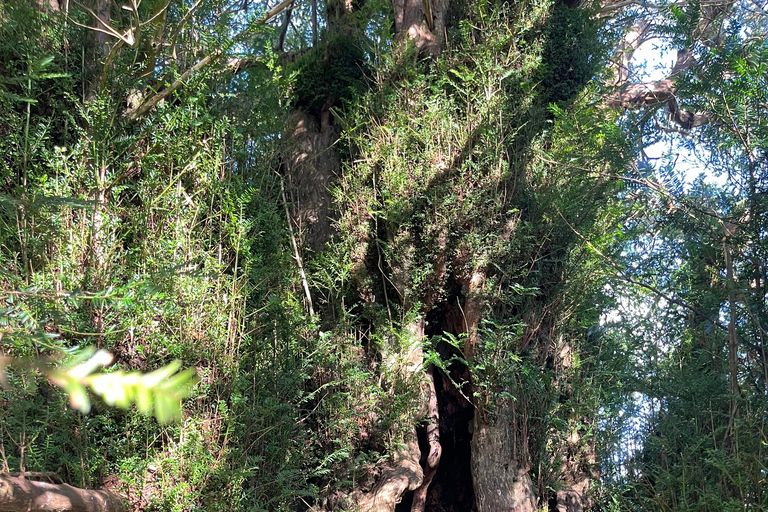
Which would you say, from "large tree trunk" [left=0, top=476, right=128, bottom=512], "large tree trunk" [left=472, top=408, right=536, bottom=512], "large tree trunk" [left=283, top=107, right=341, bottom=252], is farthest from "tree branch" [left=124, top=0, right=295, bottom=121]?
"large tree trunk" [left=472, top=408, right=536, bottom=512]

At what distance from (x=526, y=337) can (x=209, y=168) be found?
2955 mm

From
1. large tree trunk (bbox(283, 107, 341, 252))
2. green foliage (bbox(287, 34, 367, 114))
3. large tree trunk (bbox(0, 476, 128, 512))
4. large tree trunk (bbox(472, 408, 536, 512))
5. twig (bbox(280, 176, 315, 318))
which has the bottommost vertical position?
large tree trunk (bbox(472, 408, 536, 512))

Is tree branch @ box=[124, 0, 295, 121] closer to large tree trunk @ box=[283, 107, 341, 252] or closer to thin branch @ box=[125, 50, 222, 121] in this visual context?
thin branch @ box=[125, 50, 222, 121]

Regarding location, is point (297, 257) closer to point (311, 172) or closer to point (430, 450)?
point (311, 172)

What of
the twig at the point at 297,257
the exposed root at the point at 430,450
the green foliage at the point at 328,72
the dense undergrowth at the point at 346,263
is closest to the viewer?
the dense undergrowth at the point at 346,263

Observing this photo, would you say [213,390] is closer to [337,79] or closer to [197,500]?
[197,500]

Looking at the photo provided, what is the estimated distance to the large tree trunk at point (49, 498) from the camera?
95.0 inches

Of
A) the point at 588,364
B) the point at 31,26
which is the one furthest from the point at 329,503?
the point at 31,26

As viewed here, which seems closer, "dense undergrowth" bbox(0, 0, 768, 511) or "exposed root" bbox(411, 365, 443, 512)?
"dense undergrowth" bbox(0, 0, 768, 511)

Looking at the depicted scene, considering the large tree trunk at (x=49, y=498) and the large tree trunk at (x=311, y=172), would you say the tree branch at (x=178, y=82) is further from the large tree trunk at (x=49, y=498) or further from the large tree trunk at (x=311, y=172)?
the large tree trunk at (x=49, y=498)

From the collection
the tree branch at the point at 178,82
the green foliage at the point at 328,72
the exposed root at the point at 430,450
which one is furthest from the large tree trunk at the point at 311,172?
the exposed root at the point at 430,450

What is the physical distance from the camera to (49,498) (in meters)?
2.71

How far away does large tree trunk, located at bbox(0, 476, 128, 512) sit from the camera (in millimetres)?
2412

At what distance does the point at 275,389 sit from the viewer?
14.6 ft
